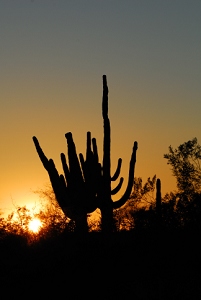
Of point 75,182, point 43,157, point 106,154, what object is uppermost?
point 106,154

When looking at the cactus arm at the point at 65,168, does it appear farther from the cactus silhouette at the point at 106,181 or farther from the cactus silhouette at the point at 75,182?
the cactus silhouette at the point at 106,181

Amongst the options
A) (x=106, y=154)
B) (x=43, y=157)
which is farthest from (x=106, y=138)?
(x=43, y=157)

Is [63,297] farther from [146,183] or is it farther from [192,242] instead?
[146,183]

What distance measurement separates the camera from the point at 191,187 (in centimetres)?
3353

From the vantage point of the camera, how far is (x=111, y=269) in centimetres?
1385

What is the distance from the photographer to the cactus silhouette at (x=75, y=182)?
20812mm

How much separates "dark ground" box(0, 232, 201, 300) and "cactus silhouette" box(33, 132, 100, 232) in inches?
176

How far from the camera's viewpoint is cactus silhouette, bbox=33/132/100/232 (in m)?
20.8

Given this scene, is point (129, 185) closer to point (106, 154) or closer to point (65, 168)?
point (106, 154)

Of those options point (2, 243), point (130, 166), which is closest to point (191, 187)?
point (130, 166)

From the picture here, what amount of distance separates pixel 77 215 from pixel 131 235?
4506mm

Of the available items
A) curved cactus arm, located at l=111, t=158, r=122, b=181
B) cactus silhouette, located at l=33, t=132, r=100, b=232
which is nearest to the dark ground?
cactus silhouette, located at l=33, t=132, r=100, b=232

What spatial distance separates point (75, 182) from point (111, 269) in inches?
291

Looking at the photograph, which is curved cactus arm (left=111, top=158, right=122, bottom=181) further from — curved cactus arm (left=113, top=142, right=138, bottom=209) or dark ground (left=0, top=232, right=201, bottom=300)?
dark ground (left=0, top=232, right=201, bottom=300)
